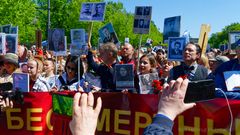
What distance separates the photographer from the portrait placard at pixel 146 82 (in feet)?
16.0

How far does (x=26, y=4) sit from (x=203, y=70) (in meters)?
32.1

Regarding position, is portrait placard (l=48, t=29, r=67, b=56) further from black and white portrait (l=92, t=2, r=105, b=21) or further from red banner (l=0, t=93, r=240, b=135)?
red banner (l=0, t=93, r=240, b=135)

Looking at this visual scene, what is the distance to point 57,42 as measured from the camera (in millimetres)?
7766

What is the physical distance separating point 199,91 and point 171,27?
6.25 metres

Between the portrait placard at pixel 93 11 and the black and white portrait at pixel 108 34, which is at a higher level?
the portrait placard at pixel 93 11

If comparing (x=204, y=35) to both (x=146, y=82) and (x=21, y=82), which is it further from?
(x=21, y=82)

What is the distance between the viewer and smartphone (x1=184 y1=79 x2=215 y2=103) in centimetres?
214

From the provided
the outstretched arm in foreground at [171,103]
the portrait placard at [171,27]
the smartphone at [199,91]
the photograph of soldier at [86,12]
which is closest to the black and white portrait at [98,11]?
the photograph of soldier at [86,12]

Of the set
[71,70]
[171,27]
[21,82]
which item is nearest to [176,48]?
[171,27]

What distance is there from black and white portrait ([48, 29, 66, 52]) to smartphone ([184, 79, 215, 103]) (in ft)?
17.9

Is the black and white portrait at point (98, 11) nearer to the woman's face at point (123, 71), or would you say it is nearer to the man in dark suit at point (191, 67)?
the man in dark suit at point (191, 67)

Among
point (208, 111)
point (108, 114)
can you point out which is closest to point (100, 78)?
point (108, 114)

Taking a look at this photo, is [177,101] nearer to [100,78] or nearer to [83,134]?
[83,134]

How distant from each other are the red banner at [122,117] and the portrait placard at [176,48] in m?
2.32
